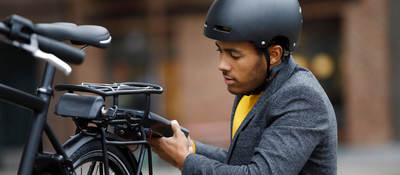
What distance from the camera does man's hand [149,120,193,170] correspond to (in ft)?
8.10

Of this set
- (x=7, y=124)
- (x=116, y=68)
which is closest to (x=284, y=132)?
(x=116, y=68)

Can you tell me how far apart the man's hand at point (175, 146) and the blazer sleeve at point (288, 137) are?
113 mm

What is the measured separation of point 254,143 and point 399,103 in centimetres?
1070

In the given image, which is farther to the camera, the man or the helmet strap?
the helmet strap

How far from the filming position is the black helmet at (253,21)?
2.39 m

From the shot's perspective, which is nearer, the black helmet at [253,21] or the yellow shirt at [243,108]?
the black helmet at [253,21]

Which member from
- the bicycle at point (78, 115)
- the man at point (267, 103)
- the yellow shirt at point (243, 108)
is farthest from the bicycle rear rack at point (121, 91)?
the yellow shirt at point (243, 108)

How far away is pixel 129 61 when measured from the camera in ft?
Result: 44.3

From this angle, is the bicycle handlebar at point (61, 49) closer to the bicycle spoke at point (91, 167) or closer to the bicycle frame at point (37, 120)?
the bicycle frame at point (37, 120)

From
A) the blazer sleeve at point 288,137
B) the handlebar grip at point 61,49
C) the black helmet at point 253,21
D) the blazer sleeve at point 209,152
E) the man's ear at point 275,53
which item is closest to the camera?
the handlebar grip at point 61,49

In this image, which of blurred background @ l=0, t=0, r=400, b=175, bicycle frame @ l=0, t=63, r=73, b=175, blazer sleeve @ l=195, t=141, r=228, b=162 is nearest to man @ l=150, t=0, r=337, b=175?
blazer sleeve @ l=195, t=141, r=228, b=162

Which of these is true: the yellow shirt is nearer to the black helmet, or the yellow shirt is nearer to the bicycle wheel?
the black helmet

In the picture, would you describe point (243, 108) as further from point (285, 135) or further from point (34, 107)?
point (34, 107)

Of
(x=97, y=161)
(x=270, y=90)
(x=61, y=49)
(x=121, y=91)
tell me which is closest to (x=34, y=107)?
(x=61, y=49)
